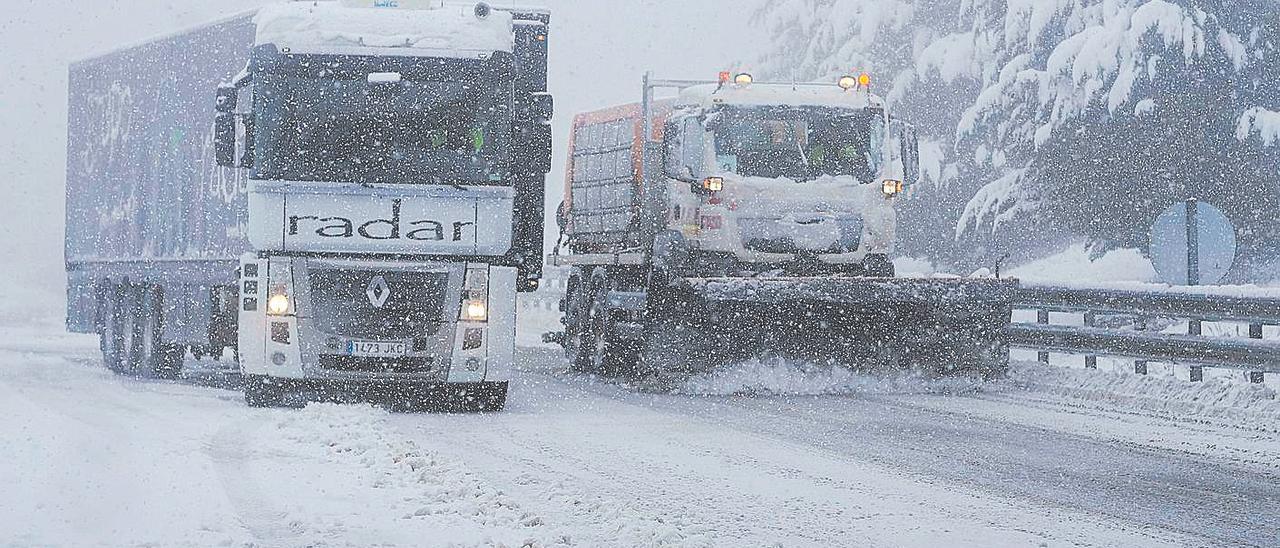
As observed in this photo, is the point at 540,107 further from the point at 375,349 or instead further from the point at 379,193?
the point at 375,349

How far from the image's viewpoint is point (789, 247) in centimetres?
1598

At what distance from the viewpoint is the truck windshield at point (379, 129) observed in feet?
44.7

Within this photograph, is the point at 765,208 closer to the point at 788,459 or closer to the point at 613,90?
the point at 788,459

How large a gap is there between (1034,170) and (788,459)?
813 inches

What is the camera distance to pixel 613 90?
2611 inches

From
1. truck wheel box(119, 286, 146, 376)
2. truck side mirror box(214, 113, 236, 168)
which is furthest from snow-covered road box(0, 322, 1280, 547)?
truck wheel box(119, 286, 146, 376)

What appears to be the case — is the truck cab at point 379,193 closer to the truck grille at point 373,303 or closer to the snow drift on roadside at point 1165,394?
the truck grille at point 373,303

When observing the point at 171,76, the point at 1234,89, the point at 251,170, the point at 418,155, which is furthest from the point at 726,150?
the point at 1234,89

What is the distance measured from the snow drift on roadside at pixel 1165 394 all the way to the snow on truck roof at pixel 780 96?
9.02 feet

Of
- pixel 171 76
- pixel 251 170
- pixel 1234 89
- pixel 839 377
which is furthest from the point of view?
pixel 1234 89

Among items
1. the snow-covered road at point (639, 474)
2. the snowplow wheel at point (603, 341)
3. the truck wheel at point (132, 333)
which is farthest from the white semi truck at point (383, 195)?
the truck wheel at point (132, 333)

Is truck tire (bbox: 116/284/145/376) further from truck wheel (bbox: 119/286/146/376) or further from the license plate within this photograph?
the license plate

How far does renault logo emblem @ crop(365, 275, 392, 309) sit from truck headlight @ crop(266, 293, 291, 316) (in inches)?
22.7

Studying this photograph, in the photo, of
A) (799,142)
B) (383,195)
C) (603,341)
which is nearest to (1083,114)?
(603,341)
